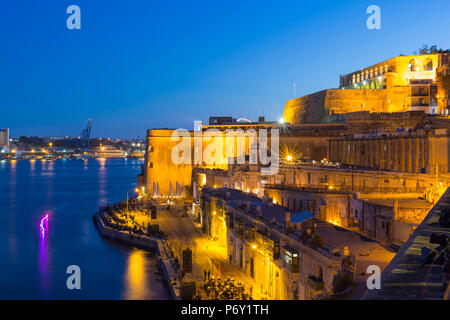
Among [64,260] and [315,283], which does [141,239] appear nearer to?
[64,260]

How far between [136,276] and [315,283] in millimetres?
11940

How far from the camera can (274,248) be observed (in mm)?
12148

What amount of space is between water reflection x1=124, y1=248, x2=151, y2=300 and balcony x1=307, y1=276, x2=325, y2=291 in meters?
8.67

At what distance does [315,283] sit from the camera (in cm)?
942

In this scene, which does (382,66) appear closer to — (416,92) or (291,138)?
(416,92)

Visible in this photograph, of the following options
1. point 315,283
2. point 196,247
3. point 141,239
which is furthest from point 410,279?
point 141,239

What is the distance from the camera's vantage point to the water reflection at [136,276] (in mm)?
17484

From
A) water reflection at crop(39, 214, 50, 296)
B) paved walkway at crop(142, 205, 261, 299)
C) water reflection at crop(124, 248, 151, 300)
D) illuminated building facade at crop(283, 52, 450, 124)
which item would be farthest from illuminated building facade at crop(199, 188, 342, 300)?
illuminated building facade at crop(283, 52, 450, 124)

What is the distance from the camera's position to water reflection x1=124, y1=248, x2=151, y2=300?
17.5m

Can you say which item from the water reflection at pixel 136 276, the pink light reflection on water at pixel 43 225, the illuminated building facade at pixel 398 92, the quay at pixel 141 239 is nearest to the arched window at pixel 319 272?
the quay at pixel 141 239

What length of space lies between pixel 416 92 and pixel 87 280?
28.7 metres

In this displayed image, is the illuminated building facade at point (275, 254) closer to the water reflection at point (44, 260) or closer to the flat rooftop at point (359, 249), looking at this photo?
the flat rooftop at point (359, 249)

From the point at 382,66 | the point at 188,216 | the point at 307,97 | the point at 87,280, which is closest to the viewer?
the point at 87,280
